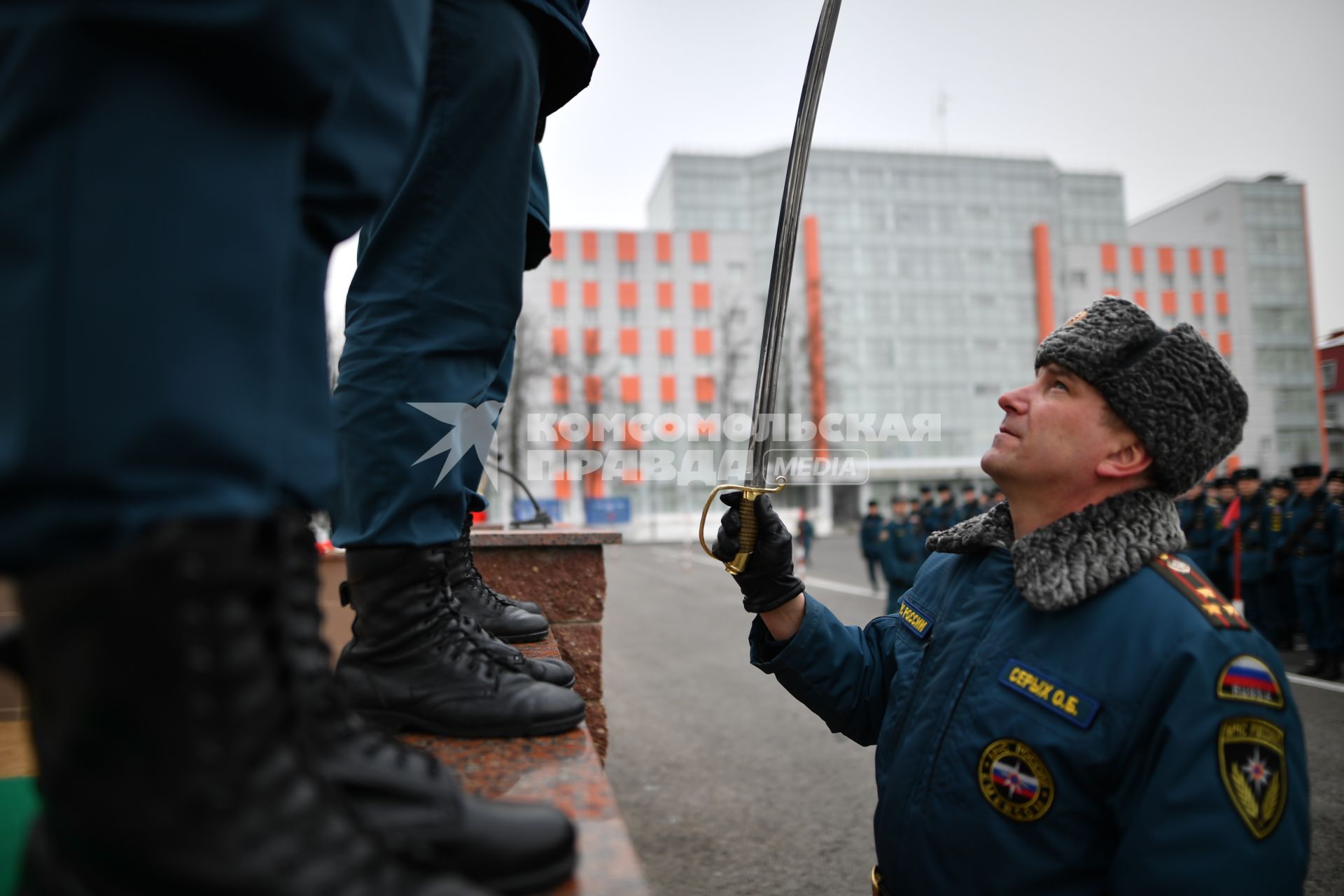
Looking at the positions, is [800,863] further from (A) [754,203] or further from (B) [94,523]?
(A) [754,203]

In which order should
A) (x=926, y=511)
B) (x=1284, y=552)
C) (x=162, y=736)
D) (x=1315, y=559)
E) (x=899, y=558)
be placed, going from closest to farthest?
(x=162, y=736) < (x=1315, y=559) < (x=1284, y=552) < (x=899, y=558) < (x=926, y=511)

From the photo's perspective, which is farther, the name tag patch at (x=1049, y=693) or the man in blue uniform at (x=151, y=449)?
the name tag patch at (x=1049, y=693)

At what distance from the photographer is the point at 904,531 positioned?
13312mm

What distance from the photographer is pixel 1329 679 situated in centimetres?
754

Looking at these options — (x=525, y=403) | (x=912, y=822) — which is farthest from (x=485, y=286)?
(x=525, y=403)

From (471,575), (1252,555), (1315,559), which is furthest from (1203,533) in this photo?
(471,575)

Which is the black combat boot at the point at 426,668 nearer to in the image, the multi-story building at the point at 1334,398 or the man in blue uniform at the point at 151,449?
the man in blue uniform at the point at 151,449

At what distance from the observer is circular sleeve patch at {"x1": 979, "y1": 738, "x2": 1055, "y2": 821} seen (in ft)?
5.02

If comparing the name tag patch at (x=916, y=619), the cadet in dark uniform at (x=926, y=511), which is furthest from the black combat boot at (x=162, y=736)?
the cadet in dark uniform at (x=926, y=511)

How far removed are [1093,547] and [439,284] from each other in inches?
52.4

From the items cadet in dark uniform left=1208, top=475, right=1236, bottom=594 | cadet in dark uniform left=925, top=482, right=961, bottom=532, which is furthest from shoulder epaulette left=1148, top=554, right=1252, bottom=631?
cadet in dark uniform left=925, top=482, right=961, bottom=532

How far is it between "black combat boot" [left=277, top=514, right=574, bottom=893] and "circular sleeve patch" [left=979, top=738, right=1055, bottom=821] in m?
1.07

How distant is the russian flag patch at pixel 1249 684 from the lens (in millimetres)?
1399

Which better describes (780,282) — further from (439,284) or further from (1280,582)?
(1280,582)
